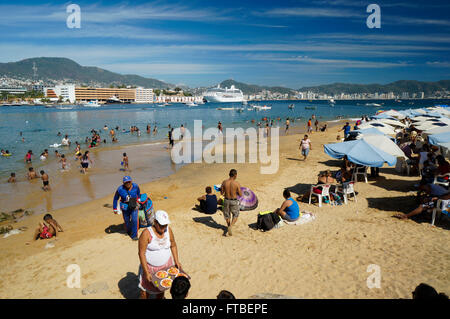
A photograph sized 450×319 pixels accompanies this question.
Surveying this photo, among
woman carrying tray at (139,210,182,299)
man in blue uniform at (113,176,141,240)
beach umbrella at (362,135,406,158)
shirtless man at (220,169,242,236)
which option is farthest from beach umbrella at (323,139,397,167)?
woman carrying tray at (139,210,182,299)

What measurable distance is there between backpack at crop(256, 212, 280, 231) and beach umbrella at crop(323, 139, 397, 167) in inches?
155

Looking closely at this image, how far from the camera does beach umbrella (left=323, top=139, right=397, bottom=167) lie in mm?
9109

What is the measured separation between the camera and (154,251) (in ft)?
11.7

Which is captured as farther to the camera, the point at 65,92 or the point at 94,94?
the point at 94,94

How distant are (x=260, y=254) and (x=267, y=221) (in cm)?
135

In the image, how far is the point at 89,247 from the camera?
6527 mm

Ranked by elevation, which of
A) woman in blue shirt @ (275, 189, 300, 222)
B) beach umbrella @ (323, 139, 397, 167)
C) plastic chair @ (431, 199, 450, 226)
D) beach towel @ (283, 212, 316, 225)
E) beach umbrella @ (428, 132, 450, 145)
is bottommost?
beach towel @ (283, 212, 316, 225)

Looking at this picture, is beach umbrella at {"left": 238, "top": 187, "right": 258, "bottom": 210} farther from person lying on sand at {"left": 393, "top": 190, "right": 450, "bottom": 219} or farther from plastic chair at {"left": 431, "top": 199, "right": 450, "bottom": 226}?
plastic chair at {"left": 431, "top": 199, "right": 450, "bottom": 226}

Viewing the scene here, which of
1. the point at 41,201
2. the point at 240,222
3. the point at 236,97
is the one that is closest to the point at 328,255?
the point at 240,222

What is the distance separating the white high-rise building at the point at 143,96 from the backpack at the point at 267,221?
190m

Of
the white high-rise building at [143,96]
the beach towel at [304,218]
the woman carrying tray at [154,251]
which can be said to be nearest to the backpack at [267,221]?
the beach towel at [304,218]

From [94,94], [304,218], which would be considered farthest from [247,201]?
[94,94]

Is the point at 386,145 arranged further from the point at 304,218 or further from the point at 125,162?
the point at 125,162

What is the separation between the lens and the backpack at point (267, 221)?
719 cm
